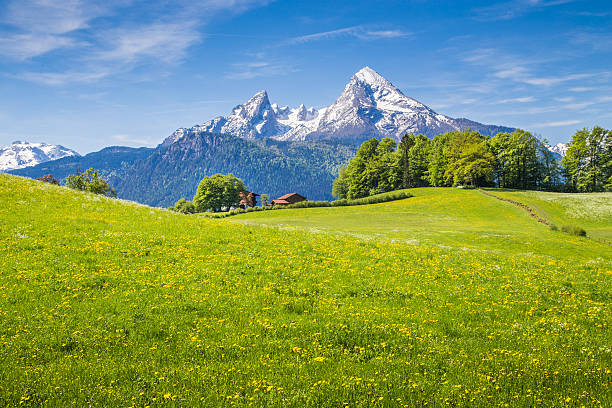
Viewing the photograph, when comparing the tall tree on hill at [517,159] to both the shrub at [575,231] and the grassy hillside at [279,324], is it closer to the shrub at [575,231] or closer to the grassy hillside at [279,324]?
the shrub at [575,231]

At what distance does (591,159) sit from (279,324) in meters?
119

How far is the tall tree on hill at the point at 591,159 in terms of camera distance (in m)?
91.8

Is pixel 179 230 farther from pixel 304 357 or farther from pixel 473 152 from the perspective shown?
pixel 473 152

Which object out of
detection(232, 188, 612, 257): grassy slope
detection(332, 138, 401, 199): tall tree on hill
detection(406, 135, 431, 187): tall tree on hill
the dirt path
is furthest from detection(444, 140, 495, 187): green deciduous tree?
detection(332, 138, 401, 199): tall tree on hill

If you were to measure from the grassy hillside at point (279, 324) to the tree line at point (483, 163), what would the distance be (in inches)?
3330

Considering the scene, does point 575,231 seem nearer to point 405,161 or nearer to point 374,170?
point 405,161

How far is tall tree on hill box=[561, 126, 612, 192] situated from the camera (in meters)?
91.8

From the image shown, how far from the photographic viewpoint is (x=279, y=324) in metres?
11.8

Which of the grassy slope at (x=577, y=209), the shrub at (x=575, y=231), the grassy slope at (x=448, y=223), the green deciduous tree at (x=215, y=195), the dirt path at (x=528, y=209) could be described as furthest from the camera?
the green deciduous tree at (x=215, y=195)

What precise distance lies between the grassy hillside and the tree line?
84590mm

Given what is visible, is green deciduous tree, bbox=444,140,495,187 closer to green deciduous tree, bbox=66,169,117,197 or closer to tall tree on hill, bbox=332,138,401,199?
tall tree on hill, bbox=332,138,401,199

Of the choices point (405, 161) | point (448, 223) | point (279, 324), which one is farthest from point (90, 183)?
point (279, 324)

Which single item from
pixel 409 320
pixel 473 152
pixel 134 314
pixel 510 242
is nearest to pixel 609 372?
pixel 409 320

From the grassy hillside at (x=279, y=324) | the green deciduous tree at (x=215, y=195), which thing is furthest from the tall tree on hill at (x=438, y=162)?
the grassy hillside at (x=279, y=324)
